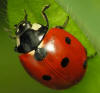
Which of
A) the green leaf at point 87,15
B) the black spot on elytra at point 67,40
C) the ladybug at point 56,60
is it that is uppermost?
the green leaf at point 87,15

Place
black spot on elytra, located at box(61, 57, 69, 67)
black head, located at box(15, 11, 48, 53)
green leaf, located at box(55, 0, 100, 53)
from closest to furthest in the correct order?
green leaf, located at box(55, 0, 100, 53)
black spot on elytra, located at box(61, 57, 69, 67)
black head, located at box(15, 11, 48, 53)

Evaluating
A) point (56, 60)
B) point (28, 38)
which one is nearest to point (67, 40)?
point (56, 60)

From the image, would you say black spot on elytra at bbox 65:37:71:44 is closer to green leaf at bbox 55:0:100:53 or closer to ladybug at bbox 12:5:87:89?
ladybug at bbox 12:5:87:89

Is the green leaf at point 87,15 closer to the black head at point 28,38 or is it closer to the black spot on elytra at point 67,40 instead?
the black spot on elytra at point 67,40

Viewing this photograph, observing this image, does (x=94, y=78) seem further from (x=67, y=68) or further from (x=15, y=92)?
(x=15, y=92)

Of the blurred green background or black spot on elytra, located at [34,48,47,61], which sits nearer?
the blurred green background

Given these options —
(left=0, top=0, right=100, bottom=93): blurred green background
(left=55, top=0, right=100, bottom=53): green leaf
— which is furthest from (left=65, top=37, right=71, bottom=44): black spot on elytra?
(left=55, top=0, right=100, bottom=53): green leaf

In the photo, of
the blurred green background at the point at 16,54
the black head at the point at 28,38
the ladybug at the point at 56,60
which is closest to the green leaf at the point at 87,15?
the blurred green background at the point at 16,54

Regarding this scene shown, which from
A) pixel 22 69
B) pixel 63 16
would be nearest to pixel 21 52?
pixel 22 69

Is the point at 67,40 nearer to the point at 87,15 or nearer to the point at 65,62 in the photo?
the point at 65,62
